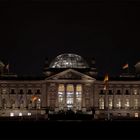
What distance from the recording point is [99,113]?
133375 millimetres

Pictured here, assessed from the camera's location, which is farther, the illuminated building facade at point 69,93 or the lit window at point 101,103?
the lit window at point 101,103

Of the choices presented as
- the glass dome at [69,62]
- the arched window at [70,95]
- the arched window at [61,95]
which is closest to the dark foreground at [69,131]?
the arched window at [70,95]

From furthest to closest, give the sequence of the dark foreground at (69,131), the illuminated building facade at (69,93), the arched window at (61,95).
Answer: the arched window at (61,95) → the illuminated building facade at (69,93) → the dark foreground at (69,131)

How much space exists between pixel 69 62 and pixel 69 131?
275ft

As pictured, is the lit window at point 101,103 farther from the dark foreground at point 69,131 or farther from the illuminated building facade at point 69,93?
the dark foreground at point 69,131

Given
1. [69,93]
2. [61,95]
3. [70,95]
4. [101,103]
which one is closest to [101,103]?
[101,103]

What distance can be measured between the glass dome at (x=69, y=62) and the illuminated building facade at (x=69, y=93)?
6041 millimetres

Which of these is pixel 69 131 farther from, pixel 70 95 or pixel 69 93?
pixel 69 93

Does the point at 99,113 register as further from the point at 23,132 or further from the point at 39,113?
the point at 23,132

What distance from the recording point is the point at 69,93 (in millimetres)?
135625

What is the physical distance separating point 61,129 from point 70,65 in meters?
82.2

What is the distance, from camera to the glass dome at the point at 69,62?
145m

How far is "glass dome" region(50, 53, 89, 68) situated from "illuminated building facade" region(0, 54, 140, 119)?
6041 mm

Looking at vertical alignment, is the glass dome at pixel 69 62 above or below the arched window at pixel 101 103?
above
